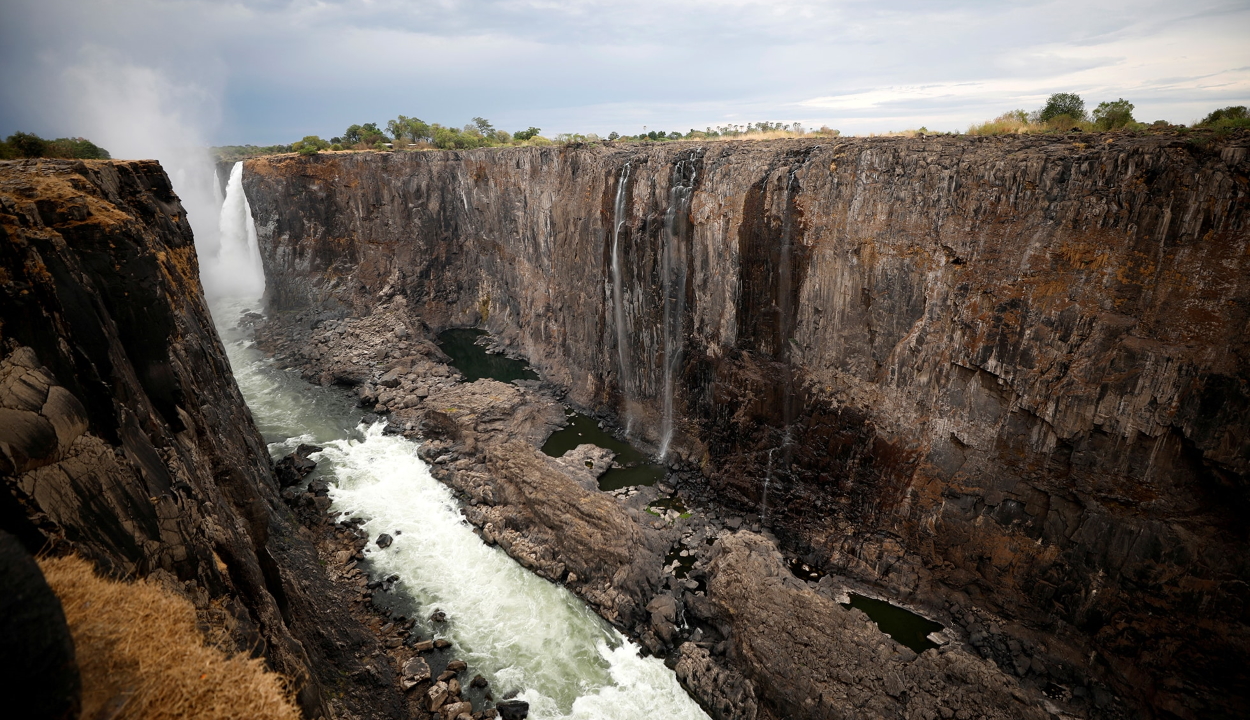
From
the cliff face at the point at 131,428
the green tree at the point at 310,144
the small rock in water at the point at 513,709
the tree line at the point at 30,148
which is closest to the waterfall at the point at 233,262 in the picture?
the green tree at the point at 310,144

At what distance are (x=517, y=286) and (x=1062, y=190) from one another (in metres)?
24.5

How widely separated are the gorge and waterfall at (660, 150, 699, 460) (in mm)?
115

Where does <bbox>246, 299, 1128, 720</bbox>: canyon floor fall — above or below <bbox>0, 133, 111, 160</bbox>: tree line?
below

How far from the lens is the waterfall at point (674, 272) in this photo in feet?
64.9

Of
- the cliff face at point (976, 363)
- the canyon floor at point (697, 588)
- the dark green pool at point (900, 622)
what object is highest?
the cliff face at point (976, 363)

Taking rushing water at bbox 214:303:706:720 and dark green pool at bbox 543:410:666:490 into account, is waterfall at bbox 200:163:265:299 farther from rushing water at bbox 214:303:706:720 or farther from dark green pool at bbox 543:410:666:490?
dark green pool at bbox 543:410:666:490

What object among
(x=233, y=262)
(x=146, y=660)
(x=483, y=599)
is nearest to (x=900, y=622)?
(x=483, y=599)

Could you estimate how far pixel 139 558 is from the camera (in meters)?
6.24

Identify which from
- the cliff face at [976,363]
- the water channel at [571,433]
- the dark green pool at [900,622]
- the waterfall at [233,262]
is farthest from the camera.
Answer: the waterfall at [233,262]

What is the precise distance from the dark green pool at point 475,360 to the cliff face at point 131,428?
15.2 m

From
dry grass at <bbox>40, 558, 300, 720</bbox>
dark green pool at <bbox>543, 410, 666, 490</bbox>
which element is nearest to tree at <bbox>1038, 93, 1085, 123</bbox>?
dark green pool at <bbox>543, 410, 666, 490</bbox>

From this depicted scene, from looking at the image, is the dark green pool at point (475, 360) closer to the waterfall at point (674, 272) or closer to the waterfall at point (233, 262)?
the waterfall at point (674, 272)

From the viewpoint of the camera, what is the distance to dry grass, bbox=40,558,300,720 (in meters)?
4.48

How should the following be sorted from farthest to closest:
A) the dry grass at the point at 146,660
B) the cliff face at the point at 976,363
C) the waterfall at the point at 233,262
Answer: the waterfall at the point at 233,262 < the cliff face at the point at 976,363 < the dry grass at the point at 146,660
